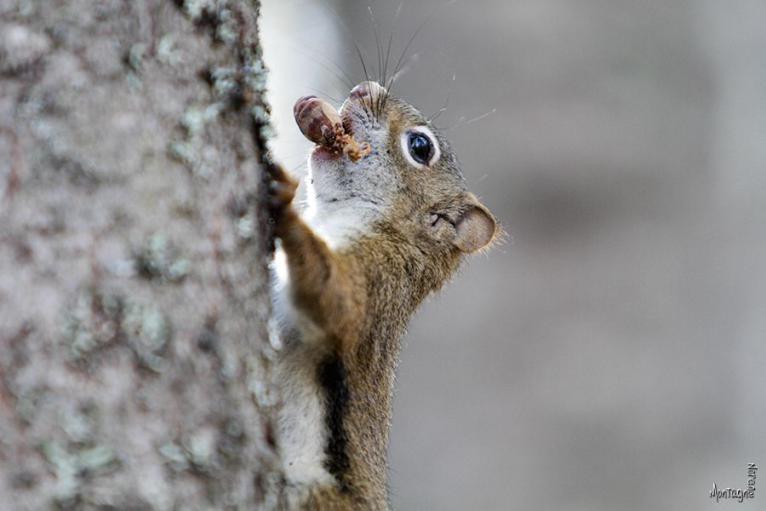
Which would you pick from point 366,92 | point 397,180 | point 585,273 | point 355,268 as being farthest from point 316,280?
point 585,273

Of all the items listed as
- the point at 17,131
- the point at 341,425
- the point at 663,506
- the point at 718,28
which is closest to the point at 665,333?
the point at 663,506

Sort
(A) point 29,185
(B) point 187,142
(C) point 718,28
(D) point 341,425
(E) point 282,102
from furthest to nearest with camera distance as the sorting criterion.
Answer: (E) point 282,102, (C) point 718,28, (D) point 341,425, (B) point 187,142, (A) point 29,185

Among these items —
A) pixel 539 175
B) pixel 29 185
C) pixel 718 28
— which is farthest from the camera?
pixel 718 28

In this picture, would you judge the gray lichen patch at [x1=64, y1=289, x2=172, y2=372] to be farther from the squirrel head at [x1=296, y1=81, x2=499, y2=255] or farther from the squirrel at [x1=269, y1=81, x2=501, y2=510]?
the squirrel head at [x1=296, y1=81, x2=499, y2=255]

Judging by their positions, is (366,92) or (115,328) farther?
(366,92)

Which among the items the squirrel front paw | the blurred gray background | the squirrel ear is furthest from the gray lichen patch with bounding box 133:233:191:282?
the blurred gray background

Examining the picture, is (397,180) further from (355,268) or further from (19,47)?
(19,47)

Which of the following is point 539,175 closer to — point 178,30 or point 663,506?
point 663,506
